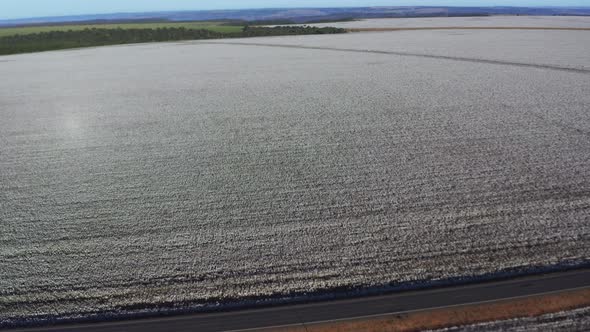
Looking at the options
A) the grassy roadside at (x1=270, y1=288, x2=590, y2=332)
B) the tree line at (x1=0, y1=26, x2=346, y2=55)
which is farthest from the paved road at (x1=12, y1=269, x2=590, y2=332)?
the tree line at (x1=0, y1=26, x2=346, y2=55)

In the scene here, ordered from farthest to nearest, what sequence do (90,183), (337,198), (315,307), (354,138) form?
(354,138), (90,183), (337,198), (315,307)

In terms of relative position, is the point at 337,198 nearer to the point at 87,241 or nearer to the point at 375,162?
the point at 375,162

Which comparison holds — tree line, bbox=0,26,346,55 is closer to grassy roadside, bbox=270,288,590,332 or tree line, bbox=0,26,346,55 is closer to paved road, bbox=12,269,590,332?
paved road, bbox=12,269,590,332

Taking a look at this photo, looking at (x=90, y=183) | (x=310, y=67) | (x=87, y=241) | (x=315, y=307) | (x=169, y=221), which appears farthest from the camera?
(x=310, y=67)

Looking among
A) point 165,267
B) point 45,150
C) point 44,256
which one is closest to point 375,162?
point 165,267

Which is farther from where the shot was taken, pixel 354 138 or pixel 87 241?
pixel 354 138

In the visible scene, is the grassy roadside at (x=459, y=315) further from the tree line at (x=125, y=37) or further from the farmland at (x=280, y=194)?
the tree line at (x=125, y=37)
